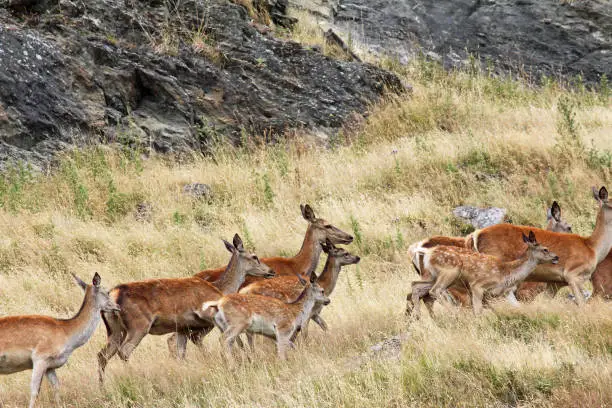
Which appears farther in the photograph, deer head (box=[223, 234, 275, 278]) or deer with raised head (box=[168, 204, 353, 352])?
deer with raised head (box=[168, 204, 353, 352])

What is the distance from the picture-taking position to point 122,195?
15.9 metres

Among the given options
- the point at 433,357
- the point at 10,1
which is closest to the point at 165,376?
the point at 433,357

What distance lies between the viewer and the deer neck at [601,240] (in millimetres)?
10828

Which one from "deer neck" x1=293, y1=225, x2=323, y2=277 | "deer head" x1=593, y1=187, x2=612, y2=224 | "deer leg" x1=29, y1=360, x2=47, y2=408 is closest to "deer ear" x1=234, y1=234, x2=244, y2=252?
"deer neck" x1=293, y1=225, x2=323, y2=277

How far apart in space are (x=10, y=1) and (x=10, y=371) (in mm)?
12269

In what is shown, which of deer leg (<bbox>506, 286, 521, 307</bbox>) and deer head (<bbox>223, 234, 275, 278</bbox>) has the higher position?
deer leg (<bbox>506, 286, 521, 307</bbox>)

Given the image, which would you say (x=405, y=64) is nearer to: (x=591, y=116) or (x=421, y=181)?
(x=591, y=116)

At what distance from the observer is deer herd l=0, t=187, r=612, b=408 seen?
8.66 meters

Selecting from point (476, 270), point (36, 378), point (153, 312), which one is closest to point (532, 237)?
point (476, 270)

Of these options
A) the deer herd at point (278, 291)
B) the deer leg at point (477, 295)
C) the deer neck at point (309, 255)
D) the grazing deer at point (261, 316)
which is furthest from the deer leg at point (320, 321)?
the deer leg at point (477, 295)

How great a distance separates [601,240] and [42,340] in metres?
6.05

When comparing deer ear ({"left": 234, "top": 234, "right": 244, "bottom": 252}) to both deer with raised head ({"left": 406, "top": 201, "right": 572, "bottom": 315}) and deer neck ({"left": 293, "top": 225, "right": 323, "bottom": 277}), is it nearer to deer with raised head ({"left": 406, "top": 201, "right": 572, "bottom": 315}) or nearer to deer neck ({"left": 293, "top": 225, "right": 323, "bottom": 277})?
deer neck ({"left": 293, "top": 225, "right": 323, "bottom": 277})

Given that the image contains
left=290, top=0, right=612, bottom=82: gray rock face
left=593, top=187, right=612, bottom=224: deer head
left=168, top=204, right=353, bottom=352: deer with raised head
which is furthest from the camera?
left=290, top=0, right=612, bottom=82: gray rock face

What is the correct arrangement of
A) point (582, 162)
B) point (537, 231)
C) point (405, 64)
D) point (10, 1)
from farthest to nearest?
point (405, 64)
point (10, 1)
point (582, 162)
point (537, 231)
